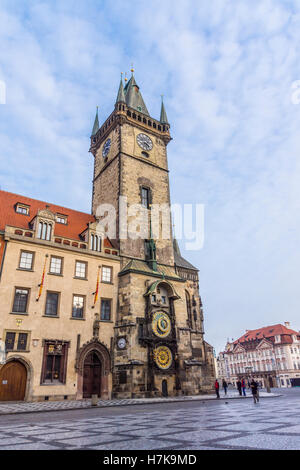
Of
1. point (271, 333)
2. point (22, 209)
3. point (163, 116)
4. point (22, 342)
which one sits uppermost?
point (163, 116)

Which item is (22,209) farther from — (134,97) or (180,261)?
(134,97)

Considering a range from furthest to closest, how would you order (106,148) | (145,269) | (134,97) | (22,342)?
(134,97) < (106,148) < (145,269) < (22,342)

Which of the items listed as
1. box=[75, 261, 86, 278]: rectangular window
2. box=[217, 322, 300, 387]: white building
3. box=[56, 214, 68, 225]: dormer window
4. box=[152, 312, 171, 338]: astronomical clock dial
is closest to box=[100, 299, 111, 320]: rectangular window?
box=[75, 261, 86, 278]: rectangular window

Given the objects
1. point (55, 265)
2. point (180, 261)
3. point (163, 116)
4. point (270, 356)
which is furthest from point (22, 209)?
point (270, 356)

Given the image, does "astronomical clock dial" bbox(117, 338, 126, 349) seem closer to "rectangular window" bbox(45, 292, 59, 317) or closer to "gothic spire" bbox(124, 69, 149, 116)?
"rectangular window" bbox(45, 292, 59, 317)

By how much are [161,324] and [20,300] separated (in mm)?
11484

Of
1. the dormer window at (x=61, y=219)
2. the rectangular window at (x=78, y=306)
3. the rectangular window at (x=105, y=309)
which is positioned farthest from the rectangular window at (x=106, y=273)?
the dormer window at (x=61, y=219)

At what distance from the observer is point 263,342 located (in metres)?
89.6

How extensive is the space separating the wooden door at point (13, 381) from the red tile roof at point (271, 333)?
77.8m

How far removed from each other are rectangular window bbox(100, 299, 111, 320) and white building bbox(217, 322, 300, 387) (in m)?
60.3

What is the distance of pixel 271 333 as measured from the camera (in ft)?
298

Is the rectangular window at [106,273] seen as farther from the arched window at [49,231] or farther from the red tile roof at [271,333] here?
the red tile roof at [271,333]

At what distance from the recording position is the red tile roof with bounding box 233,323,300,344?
85688 mm
